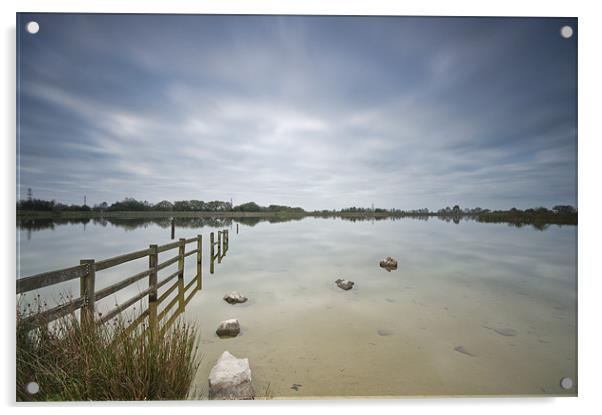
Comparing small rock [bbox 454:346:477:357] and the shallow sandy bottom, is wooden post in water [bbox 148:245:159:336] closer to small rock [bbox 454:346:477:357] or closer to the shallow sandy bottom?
the shallow sandy bottom

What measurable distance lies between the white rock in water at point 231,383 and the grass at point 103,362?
0.68 ft

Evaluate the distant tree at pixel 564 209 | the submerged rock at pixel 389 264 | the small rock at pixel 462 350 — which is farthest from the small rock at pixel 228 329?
the submerged rock at pixel 389 264

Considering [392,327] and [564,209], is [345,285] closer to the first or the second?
[392,327]

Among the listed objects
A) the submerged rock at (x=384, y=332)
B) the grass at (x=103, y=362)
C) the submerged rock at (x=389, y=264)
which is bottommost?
the submerged rock at (x=389, y=264)

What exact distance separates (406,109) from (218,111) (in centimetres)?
239

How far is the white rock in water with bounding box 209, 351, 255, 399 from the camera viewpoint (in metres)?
2.18

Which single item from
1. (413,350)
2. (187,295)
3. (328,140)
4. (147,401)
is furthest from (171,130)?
(413,350)

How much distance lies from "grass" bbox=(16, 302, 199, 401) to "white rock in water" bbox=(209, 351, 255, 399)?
21 cm

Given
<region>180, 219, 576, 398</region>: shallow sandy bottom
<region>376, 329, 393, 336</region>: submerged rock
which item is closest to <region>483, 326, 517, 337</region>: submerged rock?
<region>180, 219, 576, 398</region>: shallow sandy bottom

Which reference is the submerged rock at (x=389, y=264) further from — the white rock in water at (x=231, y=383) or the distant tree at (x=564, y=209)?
the white rock in water at (x=231, y=383)

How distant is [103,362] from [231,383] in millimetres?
950

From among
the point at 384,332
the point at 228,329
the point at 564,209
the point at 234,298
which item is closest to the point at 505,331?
the point at 384,332

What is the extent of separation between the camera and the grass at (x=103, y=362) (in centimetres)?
184
